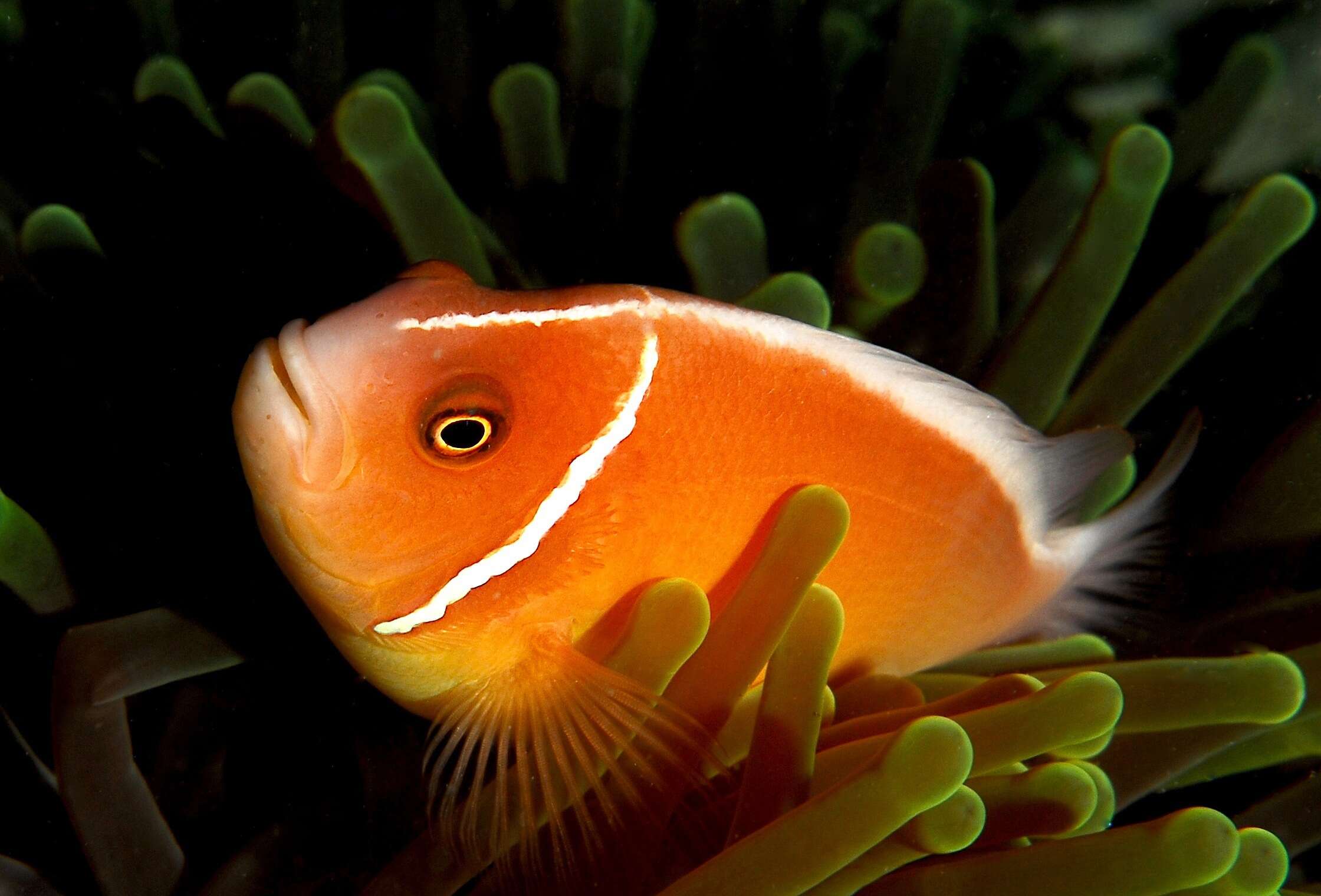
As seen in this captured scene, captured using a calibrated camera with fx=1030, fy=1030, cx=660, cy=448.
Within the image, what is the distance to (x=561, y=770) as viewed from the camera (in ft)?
3.76

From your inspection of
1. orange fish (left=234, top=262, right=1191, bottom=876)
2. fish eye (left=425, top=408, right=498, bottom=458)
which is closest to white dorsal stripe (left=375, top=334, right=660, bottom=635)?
orange fish (left=234, top=262, right=1191, bottom=876)

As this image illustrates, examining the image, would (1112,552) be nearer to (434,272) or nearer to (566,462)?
(566,462)

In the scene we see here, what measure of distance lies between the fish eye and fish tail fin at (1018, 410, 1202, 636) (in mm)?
925

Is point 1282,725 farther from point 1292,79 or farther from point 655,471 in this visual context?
point 1292,79

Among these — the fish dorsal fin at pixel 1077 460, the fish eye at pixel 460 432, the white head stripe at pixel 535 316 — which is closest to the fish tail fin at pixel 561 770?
the fish eye at pixel 460 432

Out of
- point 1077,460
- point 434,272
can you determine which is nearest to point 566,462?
point 434,272

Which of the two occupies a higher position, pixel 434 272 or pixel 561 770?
pixel 434 272

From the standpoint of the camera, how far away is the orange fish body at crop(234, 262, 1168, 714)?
3.66ft

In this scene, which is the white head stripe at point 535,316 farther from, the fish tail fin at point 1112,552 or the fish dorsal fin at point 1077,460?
the fish tail fin at point 1112,552

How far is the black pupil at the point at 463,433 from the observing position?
1.15 m

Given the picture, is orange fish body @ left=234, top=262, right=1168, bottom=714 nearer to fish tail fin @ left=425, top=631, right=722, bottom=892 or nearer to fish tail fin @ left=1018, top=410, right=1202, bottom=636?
fish tail fin @ left=425, top=631, right=722, bottom=892

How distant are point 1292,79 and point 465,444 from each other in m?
2.65

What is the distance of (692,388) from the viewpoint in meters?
1.26

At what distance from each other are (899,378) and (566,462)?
1.55 feet
